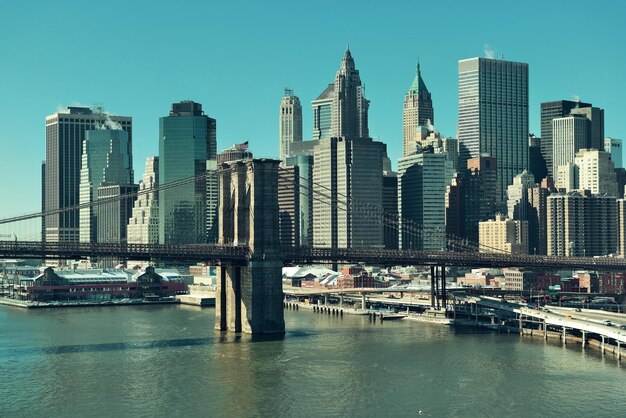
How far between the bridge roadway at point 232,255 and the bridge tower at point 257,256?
157cm

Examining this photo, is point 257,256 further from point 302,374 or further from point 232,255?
point 302,374

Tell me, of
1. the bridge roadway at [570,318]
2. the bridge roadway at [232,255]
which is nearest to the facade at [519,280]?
the bridge roadway at [232,255]

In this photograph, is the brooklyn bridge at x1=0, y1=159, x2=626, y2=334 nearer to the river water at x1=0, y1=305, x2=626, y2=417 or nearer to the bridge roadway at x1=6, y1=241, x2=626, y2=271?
the bridge roadway at x1=6, y1=241, x2=626, y2=271

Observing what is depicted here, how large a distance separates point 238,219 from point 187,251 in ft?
18.5

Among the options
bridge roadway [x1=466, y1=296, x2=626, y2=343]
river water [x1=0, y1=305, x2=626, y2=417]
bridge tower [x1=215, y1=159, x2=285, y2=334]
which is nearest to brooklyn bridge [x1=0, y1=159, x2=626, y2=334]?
bridge tower [x1=215, y1=159, x2=285, y2=334]

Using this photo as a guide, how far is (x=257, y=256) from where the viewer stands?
91688mm

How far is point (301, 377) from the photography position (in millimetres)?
69312

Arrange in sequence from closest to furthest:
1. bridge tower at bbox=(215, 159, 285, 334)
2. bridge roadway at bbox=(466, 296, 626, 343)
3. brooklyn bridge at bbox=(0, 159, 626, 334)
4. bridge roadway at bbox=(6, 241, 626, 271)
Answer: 1. bridge roadway at bbox=(466, 296, 626, 343)
2. bridge roadway at bbox=(6, 241, 626, 271)
3. brooklyn bridge at bbox=(0, 159, 626, 334)
4. bridge tower at bbox=(215, 159, 285, 334)

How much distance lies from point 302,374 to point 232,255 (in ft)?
74.4

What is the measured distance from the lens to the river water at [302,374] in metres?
59.8

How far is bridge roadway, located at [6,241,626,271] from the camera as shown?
88812 millimetres

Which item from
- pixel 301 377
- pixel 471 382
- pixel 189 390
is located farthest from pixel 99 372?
pixel 471 382

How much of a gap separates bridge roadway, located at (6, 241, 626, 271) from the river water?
736cm

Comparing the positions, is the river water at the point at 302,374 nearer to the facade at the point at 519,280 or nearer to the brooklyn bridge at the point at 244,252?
the brooklyn bridge at the point at 244,252
